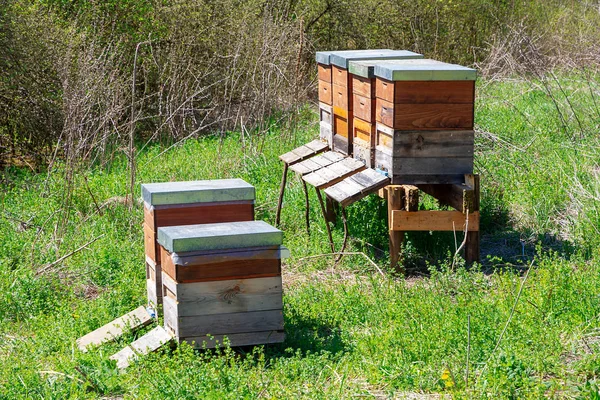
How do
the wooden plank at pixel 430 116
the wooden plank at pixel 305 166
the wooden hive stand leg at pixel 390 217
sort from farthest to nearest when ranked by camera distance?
1. the wooden plank at pixel 305 166
2. the wooden hive stand leg at pixel 390 217
3. the wooden plank at pixel 430 116

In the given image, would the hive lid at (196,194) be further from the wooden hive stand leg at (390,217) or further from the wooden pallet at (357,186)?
the wooden hive stand leg at (390,217)

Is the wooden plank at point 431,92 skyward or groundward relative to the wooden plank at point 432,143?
skyward

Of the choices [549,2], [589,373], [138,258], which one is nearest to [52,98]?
[138,258]

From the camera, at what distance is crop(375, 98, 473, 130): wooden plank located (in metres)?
5.90

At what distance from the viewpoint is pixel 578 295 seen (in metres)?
4.98

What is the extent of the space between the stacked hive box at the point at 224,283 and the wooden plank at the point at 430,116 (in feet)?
5.29

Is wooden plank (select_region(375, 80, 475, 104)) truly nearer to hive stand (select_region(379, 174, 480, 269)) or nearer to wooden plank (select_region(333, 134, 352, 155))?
hive stand (select_region(379, 174, 480, 269))

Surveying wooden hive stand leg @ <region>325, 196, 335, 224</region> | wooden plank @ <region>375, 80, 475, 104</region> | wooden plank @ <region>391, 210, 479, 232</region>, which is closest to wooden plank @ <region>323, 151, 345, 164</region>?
wooden hive stand leg @ <region>325, 196, 335, 224</region>

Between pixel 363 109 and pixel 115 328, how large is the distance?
8.68ft

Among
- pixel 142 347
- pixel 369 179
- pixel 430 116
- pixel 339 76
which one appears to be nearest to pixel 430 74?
pixel 430 116

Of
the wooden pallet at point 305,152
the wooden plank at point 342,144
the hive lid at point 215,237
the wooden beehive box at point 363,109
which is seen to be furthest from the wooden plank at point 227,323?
the wooden pallet at point 305,152

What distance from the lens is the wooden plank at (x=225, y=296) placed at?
4.68 metres

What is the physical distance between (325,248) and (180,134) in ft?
15.6

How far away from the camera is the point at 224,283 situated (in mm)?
4734
